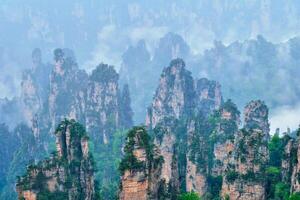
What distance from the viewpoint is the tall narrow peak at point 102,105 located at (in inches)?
3989

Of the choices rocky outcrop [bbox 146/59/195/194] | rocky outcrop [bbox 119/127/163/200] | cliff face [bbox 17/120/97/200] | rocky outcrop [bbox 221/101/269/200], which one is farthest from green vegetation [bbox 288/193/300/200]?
rocky outcrop [bbox 146/59/195/194]

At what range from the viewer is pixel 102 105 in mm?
104438

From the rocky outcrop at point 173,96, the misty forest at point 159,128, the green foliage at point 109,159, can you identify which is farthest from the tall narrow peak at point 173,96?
the green foliage at point 109,159

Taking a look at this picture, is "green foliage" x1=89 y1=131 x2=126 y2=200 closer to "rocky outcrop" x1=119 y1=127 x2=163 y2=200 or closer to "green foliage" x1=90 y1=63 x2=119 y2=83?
"green foliage" x1=90 y1=63 x2=119 y2=83

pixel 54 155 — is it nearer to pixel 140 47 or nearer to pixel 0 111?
pixel 0 111

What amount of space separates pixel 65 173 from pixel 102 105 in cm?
5077

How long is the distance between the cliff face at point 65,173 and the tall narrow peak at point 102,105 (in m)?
43.7

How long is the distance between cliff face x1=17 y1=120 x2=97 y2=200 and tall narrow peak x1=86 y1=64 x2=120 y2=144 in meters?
43.7

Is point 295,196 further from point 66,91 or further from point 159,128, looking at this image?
point 66,91

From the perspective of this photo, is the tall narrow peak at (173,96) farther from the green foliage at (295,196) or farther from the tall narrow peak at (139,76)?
the tall narrow peak at (139,76)

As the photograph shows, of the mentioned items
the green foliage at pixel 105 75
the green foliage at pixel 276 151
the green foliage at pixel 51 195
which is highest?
the green foliage at pixel 105 75

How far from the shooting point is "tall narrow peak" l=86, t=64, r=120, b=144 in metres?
101

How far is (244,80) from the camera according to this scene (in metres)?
157

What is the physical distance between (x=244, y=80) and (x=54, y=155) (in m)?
107
